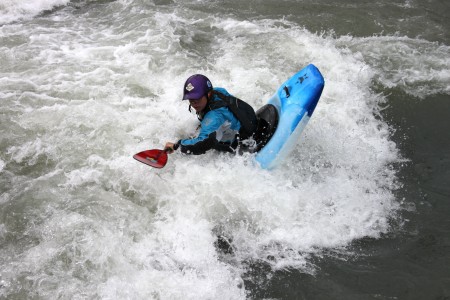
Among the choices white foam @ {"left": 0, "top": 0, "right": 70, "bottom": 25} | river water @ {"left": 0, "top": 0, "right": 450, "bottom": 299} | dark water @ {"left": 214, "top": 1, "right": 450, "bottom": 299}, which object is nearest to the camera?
dark water @ {"left": 214, "top": 1, "right": 450, "bottom": 299}

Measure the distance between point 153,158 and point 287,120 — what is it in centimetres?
156

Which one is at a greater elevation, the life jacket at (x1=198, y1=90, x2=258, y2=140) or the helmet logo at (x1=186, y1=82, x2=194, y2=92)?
the helmet logo at (x1=186, y1=82, x2=194, y2=92)

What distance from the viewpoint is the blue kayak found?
446 centimetres

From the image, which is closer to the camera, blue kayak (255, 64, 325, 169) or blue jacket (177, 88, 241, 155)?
blue jacket (177, 88, 241, 155)

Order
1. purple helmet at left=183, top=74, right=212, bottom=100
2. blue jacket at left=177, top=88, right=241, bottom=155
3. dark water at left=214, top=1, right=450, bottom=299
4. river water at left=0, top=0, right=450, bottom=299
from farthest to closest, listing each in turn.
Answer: blue jacket at left=177, top=88, right=241, bottom=155 < purple helmet at left=183, top=74, right=212, bottom=100 < river water at left=0, top=0, right=450, bottom=299 < dark water at left=214, top=1, right=450, bottom=299

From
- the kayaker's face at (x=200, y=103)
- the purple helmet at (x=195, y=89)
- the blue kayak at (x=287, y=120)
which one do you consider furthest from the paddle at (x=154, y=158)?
the blue kayak at (x=287, y=120)

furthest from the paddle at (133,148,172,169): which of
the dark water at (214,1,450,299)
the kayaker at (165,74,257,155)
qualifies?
the dark water at (214,1,450,299)

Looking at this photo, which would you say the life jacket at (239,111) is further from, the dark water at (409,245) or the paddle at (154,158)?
the dark water at (409,245)

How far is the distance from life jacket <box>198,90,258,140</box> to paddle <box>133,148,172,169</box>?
1.98 ft

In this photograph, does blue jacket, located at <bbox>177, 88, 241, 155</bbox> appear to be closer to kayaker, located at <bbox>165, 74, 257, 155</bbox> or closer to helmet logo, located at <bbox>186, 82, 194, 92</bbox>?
kayaker, located at <bbox>165, 74, 257, 155</bbox>

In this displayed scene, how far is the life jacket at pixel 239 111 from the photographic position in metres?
4.18

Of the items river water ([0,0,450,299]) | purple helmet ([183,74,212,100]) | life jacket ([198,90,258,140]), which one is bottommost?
river water ([0,0,450,299])

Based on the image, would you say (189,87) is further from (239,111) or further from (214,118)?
(239,111)

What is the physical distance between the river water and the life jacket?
0.36 meters
